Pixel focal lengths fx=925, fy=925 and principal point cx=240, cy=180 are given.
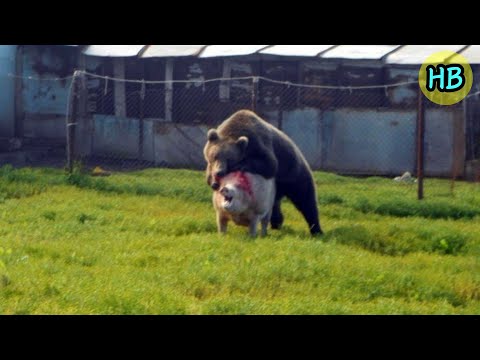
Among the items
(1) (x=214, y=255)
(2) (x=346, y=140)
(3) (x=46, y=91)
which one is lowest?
(1) (x=214, y=255)

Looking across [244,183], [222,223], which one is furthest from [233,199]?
[222,223]

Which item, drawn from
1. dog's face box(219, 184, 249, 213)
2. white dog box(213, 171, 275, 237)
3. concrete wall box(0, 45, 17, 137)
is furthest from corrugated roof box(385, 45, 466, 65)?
concrete wall box(0, 45, 17, 137)

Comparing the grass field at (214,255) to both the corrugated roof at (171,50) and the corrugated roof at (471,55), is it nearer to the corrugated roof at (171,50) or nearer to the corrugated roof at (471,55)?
the corrugated roof at (471,55)

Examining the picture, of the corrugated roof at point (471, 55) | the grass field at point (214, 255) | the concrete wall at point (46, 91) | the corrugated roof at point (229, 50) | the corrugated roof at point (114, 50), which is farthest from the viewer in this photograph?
the concrete wall at point (46, 91)

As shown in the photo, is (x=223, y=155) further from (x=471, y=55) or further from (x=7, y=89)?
(x=7, y=89)

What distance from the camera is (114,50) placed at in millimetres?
18156

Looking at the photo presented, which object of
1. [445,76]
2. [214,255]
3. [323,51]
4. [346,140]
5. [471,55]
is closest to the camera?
[214,255]

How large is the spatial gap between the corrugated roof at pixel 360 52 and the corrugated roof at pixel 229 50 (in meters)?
1.36

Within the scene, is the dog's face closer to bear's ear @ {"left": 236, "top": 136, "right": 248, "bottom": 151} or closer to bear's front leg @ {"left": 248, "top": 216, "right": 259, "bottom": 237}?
bear's front leg @ {"left": 248, "top": 216, "right": 259, "bottom": 237}

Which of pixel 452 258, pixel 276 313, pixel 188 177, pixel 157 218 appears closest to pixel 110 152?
pixel 188 177

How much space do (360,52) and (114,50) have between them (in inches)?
196

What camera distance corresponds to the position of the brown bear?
950 cm

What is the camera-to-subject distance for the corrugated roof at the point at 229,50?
659 inches

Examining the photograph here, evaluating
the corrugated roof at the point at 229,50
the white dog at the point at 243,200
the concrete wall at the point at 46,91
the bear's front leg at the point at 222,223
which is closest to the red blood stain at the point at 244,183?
the white dog at the point at 243,200
